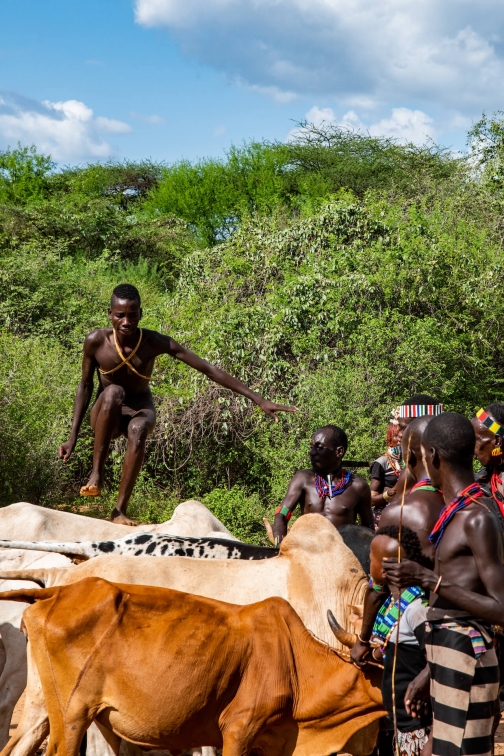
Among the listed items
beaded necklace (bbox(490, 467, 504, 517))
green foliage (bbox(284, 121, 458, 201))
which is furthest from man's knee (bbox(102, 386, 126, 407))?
green foliage (bbox(284, 121, 458, 201))

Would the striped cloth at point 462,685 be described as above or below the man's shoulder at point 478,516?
below

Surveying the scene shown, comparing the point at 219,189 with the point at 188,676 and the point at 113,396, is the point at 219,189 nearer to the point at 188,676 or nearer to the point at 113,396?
the point at 113,396

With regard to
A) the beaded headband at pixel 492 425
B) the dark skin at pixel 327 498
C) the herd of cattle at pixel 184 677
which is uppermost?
the beaded headband at pixel 492 425

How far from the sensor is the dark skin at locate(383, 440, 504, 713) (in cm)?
298

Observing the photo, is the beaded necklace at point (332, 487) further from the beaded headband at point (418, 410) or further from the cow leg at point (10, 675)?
the cow leg at point (10, 675)

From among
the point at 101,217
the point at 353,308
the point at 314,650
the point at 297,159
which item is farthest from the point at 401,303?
the point at 297,159

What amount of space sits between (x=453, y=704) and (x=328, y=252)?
10.9 m

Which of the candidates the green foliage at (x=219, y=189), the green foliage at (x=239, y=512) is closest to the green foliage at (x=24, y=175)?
the green foliage at (x=219, y=189)

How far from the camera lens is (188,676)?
145 inches

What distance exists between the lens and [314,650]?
3875 millimetres

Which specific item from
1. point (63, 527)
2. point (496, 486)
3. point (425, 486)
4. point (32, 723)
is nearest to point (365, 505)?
point (496, 486)

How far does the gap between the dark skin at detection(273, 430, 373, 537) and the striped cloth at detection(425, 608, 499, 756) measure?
2519 mm

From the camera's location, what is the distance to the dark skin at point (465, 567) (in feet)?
9.79

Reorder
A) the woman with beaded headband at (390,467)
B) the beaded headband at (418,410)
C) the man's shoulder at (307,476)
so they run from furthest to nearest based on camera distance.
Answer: the woman with beaded headband at (390,467)
the man's shoulder at (307,476)
the beaded headband at (418,410)
